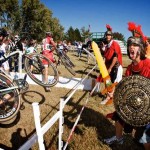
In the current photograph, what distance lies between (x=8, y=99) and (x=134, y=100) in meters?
2.71

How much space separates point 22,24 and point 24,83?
49.2 meters

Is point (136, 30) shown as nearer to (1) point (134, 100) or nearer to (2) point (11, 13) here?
(1) point (134, 100)

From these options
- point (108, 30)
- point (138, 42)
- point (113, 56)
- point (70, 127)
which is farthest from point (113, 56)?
point (138, 42)

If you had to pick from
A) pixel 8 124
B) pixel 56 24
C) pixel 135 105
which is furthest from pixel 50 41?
pixel 56 24

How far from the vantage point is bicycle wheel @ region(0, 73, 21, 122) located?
4590 mm

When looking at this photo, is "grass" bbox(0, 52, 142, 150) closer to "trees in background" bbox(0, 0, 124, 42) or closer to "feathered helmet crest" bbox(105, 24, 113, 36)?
"feathered helmet crest" bbox(105, 24, 113, 36)

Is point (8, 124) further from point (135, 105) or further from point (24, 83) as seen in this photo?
point (135, 105)

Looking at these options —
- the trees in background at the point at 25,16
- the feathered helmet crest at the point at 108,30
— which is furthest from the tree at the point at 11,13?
the feathered helmet crest at the point at 108,30

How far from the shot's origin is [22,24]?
5259cm

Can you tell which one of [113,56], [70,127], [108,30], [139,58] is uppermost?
[108,30]

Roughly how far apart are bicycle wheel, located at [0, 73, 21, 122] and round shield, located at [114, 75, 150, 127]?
2.20 m

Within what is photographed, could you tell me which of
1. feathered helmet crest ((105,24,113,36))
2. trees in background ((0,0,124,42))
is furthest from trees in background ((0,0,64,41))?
feathered helmet crest ((105,24,113,36))

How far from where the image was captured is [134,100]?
3094 mm

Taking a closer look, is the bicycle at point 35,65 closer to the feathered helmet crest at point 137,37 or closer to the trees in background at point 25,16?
the feathered helmet crest at point 137,37
